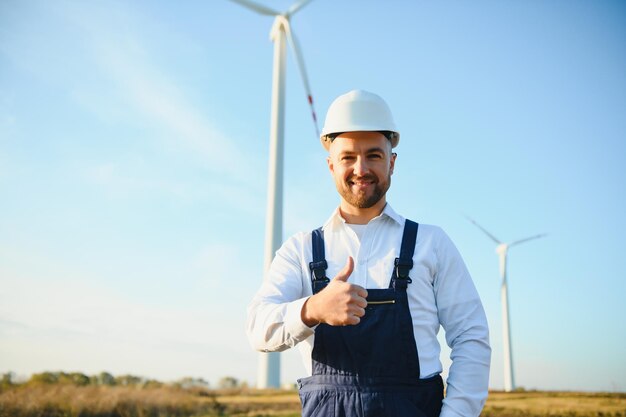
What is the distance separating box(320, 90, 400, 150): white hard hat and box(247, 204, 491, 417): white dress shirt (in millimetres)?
544

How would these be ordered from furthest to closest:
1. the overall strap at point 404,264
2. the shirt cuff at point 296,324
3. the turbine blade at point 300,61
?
the turbine blade at point 300,61 → the overall strap at point 404,264 → the shirt cuff at point 296,324

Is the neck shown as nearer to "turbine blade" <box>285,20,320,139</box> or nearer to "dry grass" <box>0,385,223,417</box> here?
"dry grass" <box>0,385,223,417</box>

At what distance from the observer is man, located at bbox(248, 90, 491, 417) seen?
3225mm

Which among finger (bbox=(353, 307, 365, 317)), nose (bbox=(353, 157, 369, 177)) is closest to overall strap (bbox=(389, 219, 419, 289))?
nose (bbox=(353, 157, 369, 177))

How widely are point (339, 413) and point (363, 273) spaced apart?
816mm

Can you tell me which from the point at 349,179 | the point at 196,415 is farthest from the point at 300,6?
the point at 349,179

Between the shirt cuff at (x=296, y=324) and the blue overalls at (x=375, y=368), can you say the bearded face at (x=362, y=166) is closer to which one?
the blue overalls at (x=375, y=368)

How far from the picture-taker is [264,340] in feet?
10.7

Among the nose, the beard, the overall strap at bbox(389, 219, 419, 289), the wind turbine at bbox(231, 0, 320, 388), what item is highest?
the wind turbine at bbox(231, 0, 320, 388)

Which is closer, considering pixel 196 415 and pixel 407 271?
pixel 407 271

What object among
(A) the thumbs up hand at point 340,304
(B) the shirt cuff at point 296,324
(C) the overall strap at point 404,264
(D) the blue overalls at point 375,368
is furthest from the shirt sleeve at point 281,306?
(C) the overall strap at point 404,264

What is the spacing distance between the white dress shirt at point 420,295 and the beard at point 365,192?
14cm

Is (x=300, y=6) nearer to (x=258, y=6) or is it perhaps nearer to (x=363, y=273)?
(x=258, y=6)

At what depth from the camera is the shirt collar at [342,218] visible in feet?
12.4
